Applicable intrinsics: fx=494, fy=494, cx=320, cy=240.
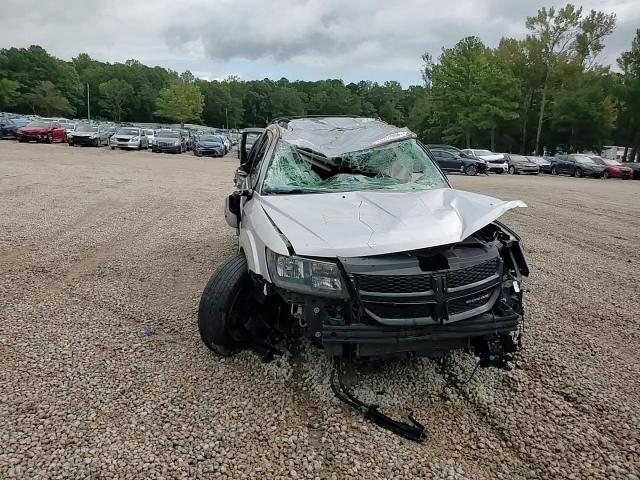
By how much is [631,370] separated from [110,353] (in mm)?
3896

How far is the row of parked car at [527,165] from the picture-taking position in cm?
2702

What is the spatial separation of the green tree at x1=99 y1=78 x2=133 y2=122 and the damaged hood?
10727 centimetres

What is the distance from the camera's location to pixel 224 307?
3492mm

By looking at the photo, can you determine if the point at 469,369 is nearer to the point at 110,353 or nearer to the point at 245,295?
the point at 245,295

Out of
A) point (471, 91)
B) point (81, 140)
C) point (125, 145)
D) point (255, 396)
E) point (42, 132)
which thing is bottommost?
point (255, 396)

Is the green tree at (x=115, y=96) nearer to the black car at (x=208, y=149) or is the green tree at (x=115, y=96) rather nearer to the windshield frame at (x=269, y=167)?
the black car at (x=208, y=149)

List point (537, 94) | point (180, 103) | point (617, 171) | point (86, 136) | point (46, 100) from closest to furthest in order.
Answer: point (617, 171), point (86, 136), point (537, 94), point (46, 100), point (180, 103)

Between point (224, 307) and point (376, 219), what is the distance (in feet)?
4.06

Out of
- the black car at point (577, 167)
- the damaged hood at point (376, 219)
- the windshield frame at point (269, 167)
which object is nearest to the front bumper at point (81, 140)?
the black car at point (577, 167)

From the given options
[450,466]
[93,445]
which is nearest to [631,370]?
[450,466]

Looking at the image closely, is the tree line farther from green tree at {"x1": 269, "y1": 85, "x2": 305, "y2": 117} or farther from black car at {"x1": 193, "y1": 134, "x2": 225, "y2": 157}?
green tree at {"x1": 269, "y1": 85, "x2": 305, "y2": 117}

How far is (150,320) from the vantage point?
14.4ft

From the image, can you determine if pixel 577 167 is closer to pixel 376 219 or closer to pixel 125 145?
pixel 125 145

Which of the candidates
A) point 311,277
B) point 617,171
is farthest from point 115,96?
point 311,277
